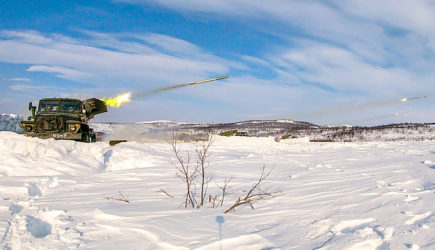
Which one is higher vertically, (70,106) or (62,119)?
(70,106)

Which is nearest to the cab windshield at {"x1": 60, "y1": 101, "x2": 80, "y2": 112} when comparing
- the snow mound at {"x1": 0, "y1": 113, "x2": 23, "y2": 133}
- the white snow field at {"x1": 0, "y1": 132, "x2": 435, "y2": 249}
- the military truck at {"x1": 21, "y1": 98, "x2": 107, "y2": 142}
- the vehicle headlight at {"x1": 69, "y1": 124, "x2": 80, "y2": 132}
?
the military truck at {"x1": 21, "y1": 98, "x2": 107, "y2": 142}

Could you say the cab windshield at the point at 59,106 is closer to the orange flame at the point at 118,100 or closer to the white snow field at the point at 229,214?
the orange flame at the point at 118,100

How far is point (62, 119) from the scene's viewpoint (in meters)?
12.9

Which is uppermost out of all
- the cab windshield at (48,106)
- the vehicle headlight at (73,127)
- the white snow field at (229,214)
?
the cab windshield at (48,106)

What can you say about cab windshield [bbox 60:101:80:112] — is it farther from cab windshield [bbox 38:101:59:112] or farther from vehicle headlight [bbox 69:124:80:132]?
vehicle headlight [bbox 69:124:80:132]

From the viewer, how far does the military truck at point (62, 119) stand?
489 inches

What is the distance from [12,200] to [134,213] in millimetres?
2135

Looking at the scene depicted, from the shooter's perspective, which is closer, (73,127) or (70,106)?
(73,127)

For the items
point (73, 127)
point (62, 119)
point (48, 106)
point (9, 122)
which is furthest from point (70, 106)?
point (9, 122)

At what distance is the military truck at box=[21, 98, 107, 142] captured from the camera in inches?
A: 489

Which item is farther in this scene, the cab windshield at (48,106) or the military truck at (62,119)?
the cab windshield at (48,106)

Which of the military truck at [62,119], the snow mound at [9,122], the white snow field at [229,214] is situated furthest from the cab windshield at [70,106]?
the snow mound at [9,122]

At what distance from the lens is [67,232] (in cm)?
342

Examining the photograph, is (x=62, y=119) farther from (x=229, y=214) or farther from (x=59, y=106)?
(x=229, y=214)
